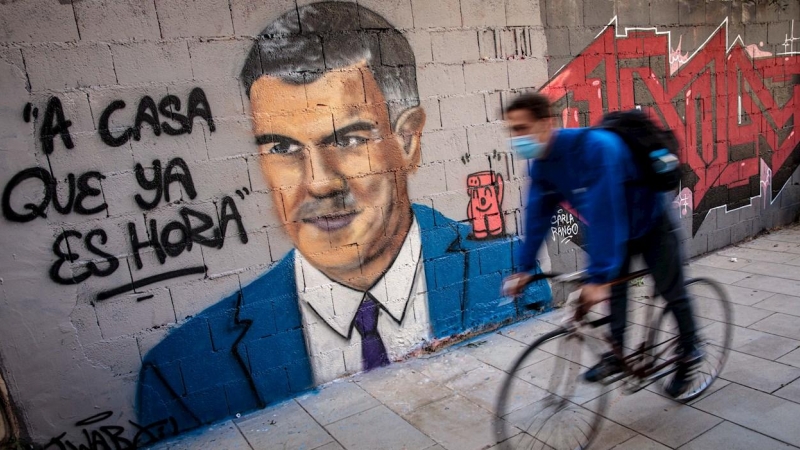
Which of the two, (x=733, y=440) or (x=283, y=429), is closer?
(x=733, y=440)

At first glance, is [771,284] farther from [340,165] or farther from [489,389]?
[340,165]

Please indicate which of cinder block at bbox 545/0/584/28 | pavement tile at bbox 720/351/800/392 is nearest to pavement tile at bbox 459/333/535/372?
pavement tile at bbox 720/351/800/392

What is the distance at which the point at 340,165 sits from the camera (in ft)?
13.0

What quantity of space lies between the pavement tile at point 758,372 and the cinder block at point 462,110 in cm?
251

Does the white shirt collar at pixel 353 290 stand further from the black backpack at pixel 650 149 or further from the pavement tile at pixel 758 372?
the pavement tile at pixel 758 372

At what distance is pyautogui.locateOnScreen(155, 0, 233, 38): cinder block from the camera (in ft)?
11.0

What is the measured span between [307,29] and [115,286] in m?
2.06

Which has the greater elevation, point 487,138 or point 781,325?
point 487,138

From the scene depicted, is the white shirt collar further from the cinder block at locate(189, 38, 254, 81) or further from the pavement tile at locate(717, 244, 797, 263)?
the pavement tile at locate(717, 244, 797, 263)

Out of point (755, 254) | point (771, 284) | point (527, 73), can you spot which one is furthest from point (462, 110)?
point (755, 254)

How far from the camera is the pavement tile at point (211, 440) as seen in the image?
11.3 ft

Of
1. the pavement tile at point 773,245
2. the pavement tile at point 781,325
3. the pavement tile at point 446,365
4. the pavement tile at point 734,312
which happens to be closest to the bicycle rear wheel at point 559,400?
the pavement tile at point 734,312

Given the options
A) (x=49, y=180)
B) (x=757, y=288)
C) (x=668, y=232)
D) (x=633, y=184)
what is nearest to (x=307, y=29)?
(x=49, y=180)

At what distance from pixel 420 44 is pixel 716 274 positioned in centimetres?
383
